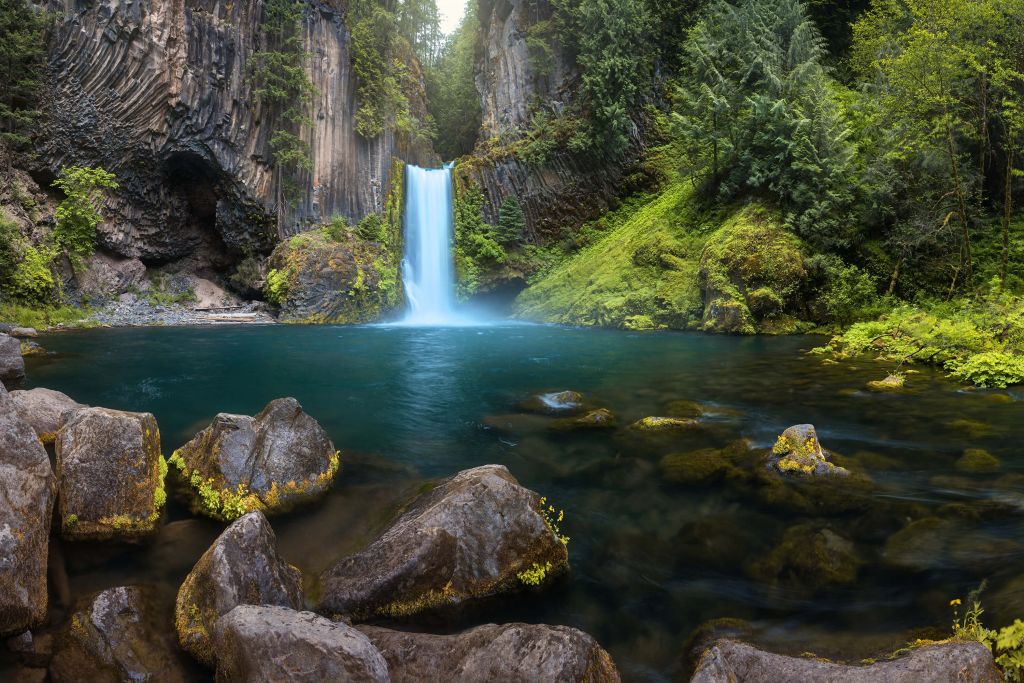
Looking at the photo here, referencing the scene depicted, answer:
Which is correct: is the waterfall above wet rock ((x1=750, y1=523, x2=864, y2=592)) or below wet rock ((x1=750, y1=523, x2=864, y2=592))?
above

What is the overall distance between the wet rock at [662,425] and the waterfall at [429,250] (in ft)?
60.0

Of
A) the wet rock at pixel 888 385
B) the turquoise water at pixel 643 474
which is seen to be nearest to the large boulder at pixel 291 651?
the turquoise water at pixel 643 474

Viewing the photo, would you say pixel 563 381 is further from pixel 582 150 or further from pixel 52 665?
pixel 582 150

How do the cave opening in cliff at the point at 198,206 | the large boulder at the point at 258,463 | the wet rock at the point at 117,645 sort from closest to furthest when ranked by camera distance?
the wet rock at the point at 117,645, the large boulder at the point at 258,463, the cave opening in cliff at the point at 198,206

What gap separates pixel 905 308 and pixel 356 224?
2151 cm

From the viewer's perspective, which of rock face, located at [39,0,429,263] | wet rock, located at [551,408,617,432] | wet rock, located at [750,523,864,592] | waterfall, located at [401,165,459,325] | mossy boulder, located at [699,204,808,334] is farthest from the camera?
waterfall, located at [401,165,459,325]

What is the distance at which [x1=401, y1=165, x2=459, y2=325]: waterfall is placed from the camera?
25672 millimetres

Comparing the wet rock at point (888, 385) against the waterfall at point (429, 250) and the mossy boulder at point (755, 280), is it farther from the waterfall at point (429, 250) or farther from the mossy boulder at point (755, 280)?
the waterfall at point (429, 250)

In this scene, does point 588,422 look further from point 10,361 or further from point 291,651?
point 10,361

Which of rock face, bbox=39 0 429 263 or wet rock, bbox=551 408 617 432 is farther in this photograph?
rock face, bbox=39 0 429 263

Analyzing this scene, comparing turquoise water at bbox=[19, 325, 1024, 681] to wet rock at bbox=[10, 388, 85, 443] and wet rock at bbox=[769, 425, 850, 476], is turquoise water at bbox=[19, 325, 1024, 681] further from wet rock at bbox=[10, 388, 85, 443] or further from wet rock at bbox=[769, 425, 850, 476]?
wet rock at bbox=[10, 388, 85, 443]

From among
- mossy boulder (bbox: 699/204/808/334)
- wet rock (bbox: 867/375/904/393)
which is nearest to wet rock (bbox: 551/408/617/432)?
wet rock (bbox: 867/375/904/393)

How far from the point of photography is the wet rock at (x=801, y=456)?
5.48 m

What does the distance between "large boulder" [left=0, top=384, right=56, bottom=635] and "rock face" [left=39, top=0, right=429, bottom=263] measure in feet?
→ 71.8
